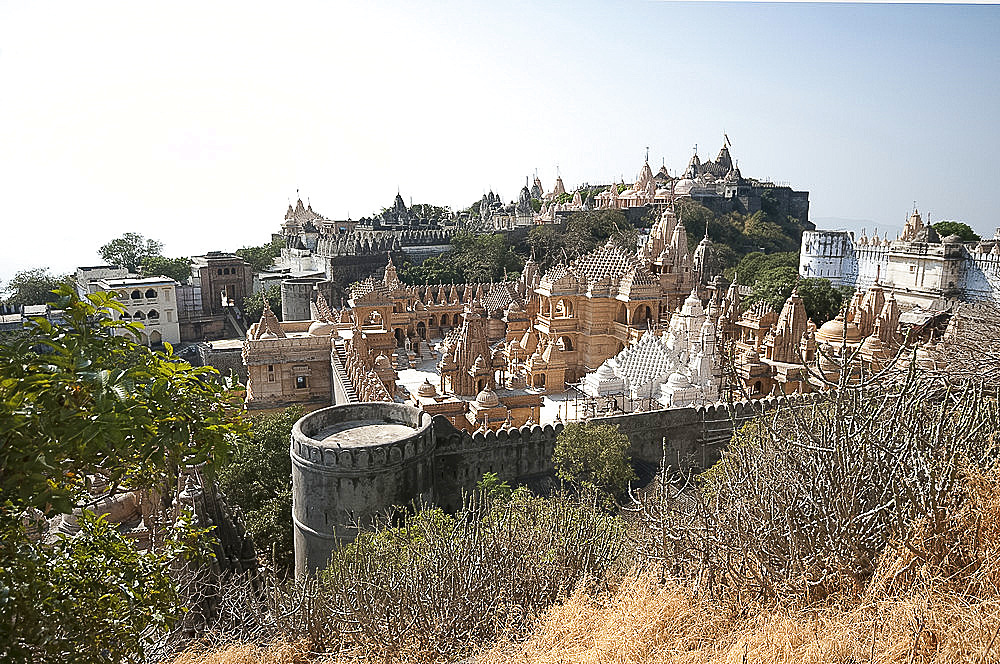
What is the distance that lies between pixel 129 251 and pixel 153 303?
67.5ft

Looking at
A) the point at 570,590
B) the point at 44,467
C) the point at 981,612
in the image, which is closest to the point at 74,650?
the point at 44,467

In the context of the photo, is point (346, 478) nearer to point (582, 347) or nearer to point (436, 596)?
point (436, 596)

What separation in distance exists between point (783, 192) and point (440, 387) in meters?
57.8

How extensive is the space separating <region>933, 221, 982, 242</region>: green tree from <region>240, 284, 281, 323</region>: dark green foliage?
46.2m

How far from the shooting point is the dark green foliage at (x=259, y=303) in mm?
41719

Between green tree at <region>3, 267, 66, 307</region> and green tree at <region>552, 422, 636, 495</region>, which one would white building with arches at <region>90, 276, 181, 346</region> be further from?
green tree at <region>552, 422, 636, 495</region>

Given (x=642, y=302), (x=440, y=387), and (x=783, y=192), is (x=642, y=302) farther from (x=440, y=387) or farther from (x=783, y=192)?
(x=783, y=192)

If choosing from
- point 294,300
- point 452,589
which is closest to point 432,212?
point 294,300

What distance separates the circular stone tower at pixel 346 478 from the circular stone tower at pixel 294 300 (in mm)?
27204

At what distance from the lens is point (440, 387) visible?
22.1 m

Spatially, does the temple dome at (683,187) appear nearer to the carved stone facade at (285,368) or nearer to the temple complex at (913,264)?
the temple complex at (913,264)

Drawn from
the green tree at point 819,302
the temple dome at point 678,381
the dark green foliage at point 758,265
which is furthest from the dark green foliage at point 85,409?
the dark green foliage at point 758,265

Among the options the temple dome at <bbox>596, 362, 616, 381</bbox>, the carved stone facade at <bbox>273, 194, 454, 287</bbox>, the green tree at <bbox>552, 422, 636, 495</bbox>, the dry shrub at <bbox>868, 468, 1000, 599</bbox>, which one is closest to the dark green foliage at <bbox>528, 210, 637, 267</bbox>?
the carved stone facade at <bbox>273, 194, 454, 287</bbox>

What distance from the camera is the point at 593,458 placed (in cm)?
1302
